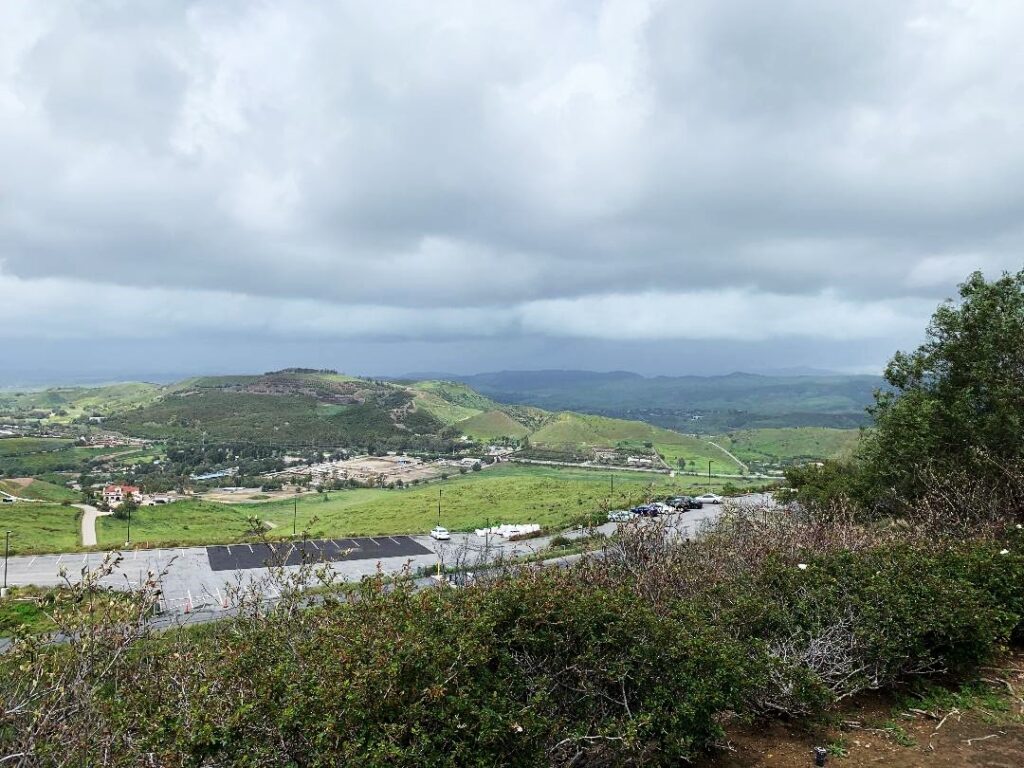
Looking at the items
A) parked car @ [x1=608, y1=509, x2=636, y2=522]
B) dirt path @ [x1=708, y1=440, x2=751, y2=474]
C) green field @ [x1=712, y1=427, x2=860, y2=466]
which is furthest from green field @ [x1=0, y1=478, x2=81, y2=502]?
green field @ [x1=712, y1=427, x2=860, y2=466]

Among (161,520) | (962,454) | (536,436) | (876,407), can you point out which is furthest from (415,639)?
(536,436)

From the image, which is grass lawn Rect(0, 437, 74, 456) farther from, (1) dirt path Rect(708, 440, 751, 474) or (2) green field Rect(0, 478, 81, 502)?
(1) dirt path Rect(708, 440, 751, 474)

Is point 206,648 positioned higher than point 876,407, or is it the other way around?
point 876,407

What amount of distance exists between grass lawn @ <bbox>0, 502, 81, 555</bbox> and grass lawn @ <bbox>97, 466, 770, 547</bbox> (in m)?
2.53

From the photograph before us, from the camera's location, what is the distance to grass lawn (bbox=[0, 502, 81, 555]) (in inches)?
1815

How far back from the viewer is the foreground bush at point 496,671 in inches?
168

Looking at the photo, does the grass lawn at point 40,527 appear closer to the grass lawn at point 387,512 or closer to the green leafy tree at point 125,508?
the grass lawn at point 387,512

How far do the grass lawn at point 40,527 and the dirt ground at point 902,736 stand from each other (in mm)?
51936

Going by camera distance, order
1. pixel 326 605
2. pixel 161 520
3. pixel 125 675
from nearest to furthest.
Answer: pixel 125 675 → pixel 326 605 → pixel 161 520

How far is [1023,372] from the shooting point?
15.6 metres

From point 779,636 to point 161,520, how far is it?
7004 centimetres

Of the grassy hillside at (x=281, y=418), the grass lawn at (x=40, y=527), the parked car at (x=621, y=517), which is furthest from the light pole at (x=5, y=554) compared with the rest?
the grassy hillside at (x=281, y=418)

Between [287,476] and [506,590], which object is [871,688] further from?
[287,476]

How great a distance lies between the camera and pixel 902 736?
6137 mm
